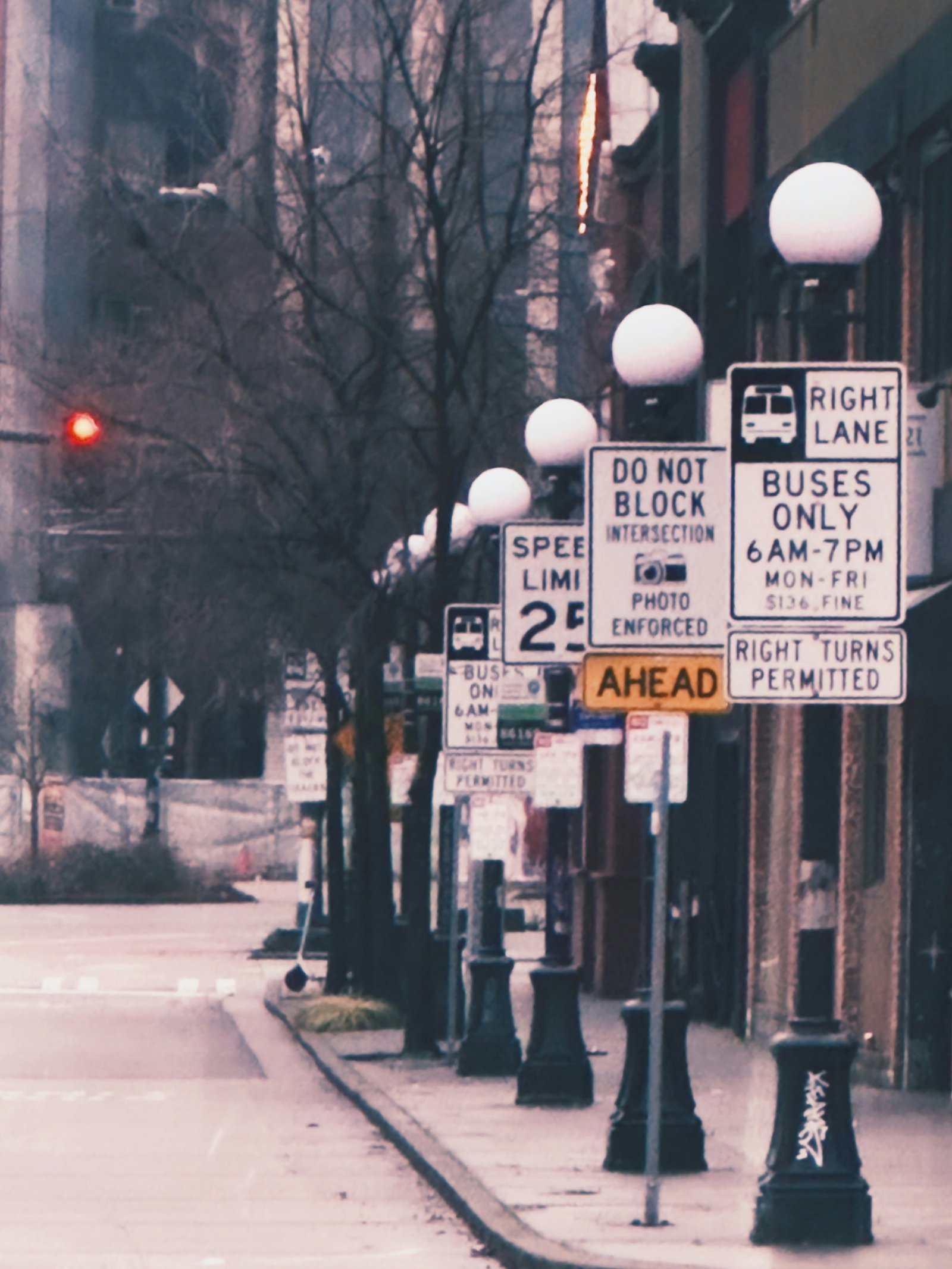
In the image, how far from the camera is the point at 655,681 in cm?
1210

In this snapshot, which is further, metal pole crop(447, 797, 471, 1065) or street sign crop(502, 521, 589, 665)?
metal pole crop(447, 797, 471, 1065)

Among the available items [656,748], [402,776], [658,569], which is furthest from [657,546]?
[402,776]

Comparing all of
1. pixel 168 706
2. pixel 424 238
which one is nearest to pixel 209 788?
pixel 168 706

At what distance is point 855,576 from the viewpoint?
11.2 meters

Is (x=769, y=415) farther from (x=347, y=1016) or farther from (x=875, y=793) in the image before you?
(x=347, y=1016)

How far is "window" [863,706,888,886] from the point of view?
65.3 feet

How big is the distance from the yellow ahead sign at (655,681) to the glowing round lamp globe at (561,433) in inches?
197

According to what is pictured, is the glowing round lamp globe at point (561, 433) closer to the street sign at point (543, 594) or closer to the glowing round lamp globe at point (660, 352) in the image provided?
the street sign at point (543, 594)

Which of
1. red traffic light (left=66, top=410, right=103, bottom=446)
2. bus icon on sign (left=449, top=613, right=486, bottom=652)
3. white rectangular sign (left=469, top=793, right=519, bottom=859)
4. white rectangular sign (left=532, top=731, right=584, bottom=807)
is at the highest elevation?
red traffic light (left=66, top=410, right=103, bottom=446)

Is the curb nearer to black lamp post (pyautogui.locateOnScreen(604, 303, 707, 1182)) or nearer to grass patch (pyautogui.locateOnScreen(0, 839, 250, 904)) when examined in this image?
black lamp post (pyautogui.locateOnScreen(604, 303, 707, 1182))

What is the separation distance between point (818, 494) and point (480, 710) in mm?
8666

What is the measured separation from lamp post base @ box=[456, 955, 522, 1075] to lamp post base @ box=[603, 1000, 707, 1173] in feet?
19.6

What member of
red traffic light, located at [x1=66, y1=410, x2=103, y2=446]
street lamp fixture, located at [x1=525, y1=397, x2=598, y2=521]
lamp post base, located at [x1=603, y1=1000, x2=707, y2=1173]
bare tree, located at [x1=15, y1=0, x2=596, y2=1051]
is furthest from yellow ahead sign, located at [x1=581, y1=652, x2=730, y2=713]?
red traffic light, located at [x1=66, y1=410, x2=103, y2=446]

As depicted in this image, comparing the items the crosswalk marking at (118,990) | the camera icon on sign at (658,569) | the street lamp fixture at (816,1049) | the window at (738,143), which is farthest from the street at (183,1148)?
the window at (738,143)
